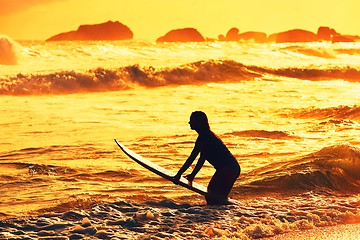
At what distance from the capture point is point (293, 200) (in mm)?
8820

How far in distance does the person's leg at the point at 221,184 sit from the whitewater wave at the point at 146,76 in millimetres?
22872

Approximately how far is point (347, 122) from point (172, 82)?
19.7 metres

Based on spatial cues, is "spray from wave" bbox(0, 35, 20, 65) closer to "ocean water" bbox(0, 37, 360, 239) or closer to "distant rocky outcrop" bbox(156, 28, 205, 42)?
"ocean water" bbox(0, 37, 360, 239)

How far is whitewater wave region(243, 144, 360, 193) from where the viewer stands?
31.6ft

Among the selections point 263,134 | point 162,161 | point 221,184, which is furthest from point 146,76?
point 221,184

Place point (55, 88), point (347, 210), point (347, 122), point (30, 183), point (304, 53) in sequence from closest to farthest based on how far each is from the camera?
point (347, 210)
point (30, 183)
point (347, 122)
point (55, 88)
point (304, 53)

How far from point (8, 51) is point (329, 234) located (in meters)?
38.7

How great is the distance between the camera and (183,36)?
121 meters

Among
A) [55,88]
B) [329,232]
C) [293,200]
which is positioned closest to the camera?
[329,232]

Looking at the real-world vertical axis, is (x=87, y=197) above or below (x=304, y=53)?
below

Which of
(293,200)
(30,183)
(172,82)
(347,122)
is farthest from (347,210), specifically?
(172,82)

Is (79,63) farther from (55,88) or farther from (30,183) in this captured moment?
(30,183)

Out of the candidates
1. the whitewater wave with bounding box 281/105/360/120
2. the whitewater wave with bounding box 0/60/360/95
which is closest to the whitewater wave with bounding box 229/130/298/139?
the whitewater wave with bounding box 281/105/360/120

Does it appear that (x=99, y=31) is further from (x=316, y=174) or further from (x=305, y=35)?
(x=316, y=174)
